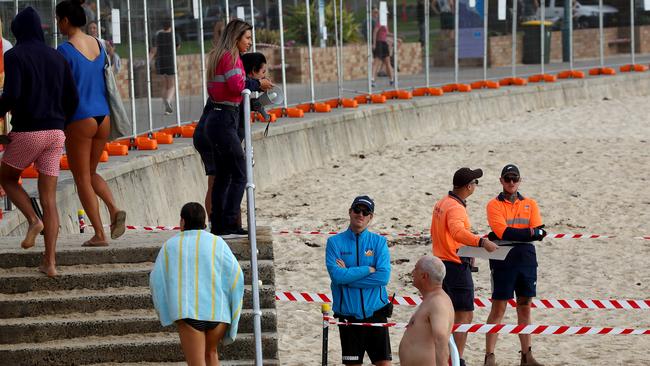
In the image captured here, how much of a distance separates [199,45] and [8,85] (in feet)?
32.3

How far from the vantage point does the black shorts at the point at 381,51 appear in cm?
2423

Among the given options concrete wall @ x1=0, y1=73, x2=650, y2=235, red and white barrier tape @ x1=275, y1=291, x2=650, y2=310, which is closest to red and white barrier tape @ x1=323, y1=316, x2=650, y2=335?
red and white barrier tape @ x1=275, y1=291, x2=650, y2=310

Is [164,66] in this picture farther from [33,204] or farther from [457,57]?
[457,57]

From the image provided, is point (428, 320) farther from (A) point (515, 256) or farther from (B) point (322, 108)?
(B) point (322, 108)

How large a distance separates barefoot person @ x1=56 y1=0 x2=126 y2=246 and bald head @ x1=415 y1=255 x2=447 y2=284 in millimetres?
2739

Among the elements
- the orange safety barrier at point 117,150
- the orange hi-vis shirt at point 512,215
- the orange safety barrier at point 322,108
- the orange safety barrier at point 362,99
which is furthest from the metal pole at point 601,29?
the orange hi-vis shirt at point 512,215

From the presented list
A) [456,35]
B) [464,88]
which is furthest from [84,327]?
[464,88]

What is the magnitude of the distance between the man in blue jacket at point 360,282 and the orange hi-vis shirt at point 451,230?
3.52 ft

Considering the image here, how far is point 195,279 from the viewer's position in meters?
7.90

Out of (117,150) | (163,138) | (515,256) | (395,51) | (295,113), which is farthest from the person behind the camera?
(395,51)

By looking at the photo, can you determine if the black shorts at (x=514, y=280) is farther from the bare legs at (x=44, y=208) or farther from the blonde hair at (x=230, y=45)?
the bare legs at (x=44, y=208)

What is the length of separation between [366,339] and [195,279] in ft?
6.27

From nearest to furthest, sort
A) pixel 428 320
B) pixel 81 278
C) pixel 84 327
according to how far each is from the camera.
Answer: pixel 428 320 → pixel 84 327 → pixel 81 278

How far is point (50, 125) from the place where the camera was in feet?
31.4
